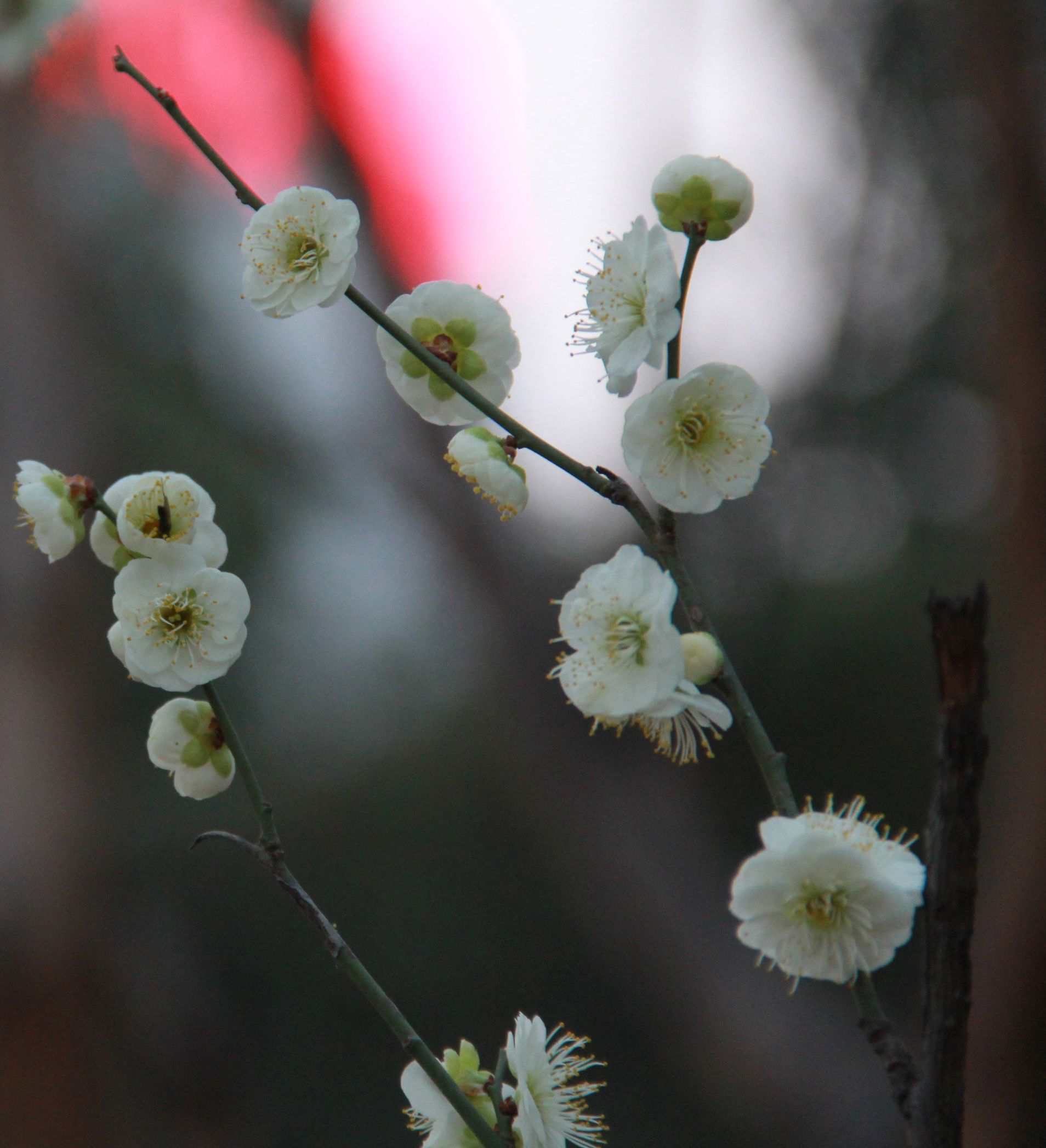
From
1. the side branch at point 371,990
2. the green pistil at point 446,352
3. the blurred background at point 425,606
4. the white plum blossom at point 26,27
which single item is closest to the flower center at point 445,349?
the green pistil at point 446,352

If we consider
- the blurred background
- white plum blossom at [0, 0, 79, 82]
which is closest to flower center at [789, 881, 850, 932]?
white plum blossom at [0, 0, 79, 82]

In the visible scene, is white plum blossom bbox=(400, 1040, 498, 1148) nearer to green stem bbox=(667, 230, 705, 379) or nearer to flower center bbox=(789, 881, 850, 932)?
flower center bbox=(789, 881, 850, 932)

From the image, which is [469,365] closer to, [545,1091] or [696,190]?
[696,190]

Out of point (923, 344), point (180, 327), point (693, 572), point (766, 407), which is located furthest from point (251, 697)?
point (766, 407)

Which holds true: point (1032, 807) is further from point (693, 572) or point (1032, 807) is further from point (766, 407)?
point (766, 407)

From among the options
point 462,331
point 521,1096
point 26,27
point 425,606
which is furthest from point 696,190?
point 425,606

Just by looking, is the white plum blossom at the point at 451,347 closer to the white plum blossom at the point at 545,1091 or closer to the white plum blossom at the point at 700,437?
the white plum blossom at the point at 700,437
